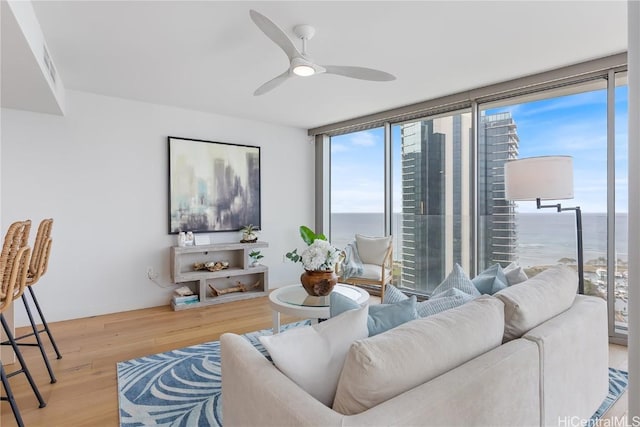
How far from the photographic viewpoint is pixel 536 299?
1624 mm

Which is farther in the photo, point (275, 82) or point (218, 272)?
point (218, 272)

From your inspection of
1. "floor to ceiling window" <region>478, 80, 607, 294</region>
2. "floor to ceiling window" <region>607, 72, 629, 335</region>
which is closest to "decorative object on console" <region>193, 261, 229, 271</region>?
"floor to ceiling window" <region>478, 80, 607, 294</region>

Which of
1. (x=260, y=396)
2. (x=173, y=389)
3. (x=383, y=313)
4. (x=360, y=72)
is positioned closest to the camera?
(x=260, y=396)

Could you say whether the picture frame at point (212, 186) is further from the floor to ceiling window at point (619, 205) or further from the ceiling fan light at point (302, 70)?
the floor to ceiling window at point (619, 205)

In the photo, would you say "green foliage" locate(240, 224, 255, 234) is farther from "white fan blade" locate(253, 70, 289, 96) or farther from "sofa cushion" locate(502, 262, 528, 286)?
"sofa cushion" locate(502, 262, 528, 286)

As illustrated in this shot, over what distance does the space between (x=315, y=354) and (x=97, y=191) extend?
3679 mm

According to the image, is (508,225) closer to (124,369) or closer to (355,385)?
(355,385)

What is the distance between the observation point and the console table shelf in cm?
418

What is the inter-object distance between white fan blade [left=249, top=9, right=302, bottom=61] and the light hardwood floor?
2.36m

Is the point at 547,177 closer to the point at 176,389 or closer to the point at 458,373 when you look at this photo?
the point at 458,373

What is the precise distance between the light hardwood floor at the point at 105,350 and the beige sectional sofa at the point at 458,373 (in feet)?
2.75

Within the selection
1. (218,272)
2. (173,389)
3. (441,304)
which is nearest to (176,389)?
(173,389)

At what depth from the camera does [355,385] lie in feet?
3.33

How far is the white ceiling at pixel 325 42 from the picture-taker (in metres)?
2.22
